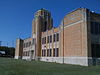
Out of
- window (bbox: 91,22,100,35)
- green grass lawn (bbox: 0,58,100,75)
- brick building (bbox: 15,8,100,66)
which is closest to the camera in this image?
green grass lawn (bbox: 0,58,100,75)

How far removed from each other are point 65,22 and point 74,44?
661cm

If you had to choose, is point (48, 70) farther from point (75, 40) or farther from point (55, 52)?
point (55, 52)

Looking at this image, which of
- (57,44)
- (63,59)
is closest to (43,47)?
(57,44)

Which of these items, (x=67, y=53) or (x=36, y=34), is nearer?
(x=67, y=53)

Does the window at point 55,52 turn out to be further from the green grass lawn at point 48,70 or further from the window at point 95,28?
the green grass lawn at point 48,70

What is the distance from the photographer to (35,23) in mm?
56688

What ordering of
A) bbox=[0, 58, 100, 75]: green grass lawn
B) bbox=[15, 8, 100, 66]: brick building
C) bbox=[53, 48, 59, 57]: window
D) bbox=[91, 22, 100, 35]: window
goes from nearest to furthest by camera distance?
bbox=[0, 58, 100, 75]: green grass lawn, bbox=[15, 8, 100, 66]: brick building, bbox=[91, 22, 100, 35]: window, bbox=[53, 48, 59, 57]: window

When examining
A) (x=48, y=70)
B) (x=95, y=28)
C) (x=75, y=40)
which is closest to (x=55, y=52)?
(x=75, y=40)

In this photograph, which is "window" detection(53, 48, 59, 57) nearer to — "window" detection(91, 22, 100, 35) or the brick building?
the brick building

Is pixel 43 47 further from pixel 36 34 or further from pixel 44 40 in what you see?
pixel 36 34

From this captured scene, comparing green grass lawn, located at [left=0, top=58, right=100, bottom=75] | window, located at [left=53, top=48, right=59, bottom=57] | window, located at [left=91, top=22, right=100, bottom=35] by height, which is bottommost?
green grass lawn, located at [left=0, top=58, right=100, bottom=75]

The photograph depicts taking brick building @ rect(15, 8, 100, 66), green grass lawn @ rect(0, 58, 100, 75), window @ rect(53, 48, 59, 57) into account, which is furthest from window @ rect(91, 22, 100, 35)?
window @ rect(53, 48, 59, 57)

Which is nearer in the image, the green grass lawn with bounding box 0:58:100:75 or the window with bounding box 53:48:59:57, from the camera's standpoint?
the green grass lawn with bounding box 0:58:100:75

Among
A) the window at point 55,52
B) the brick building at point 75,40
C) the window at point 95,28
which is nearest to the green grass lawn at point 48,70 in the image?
the brick building at point 75,40
